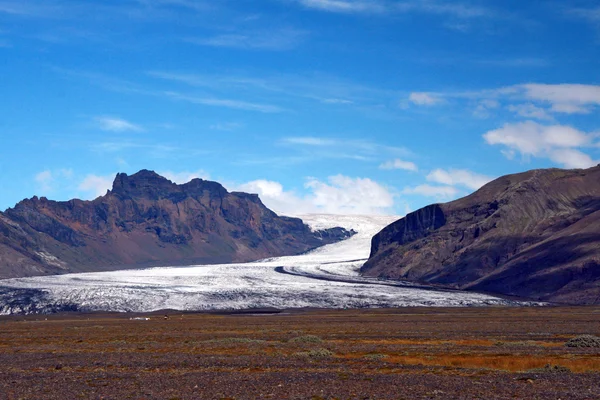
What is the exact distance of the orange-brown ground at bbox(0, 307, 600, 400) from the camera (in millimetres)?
30984

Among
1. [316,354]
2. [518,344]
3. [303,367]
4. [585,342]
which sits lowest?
[303,367]

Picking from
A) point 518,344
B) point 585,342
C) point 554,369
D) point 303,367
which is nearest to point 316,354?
point 303,367

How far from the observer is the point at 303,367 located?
39656 millimetres

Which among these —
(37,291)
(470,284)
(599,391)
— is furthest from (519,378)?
(470,284)

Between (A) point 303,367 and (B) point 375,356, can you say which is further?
(B) point 375,356

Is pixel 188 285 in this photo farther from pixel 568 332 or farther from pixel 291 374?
pixel 291 374

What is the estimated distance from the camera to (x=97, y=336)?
224ft

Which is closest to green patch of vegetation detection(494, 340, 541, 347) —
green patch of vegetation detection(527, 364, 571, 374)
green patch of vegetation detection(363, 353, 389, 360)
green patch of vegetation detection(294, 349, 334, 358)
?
green patch of vegetation detection(363, 353, 389, 360)

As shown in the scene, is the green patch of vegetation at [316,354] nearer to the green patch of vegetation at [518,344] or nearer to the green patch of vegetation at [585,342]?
the green patch of vegetation at [518,344]

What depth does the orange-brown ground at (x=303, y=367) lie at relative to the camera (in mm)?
30984

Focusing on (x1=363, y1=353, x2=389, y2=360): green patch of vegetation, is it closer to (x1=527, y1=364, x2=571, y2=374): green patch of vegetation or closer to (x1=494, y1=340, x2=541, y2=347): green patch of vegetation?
(x1=527, y1=364, x2=571, y2=374): green patch of vegetation

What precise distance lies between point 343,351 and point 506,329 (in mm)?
28442

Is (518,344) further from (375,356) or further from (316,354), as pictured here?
(316,354)

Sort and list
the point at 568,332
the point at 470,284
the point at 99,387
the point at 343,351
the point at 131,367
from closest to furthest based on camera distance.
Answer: the point at 99,387 → the point at 131,367 → the point at 343,351 → the point at 568,332 → the point at 470,284
